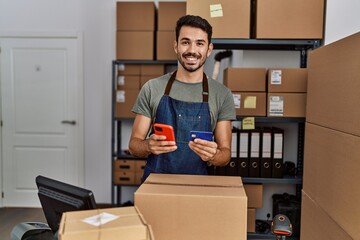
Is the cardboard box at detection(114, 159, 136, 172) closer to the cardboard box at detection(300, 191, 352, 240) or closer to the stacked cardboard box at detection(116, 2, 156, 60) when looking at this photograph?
the stacked cardboard box at detection(116, 2, 156, 60)

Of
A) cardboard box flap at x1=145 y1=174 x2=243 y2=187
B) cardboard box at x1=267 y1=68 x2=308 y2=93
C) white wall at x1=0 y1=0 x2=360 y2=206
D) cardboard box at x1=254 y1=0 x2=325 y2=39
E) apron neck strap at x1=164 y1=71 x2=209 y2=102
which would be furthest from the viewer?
white wall at x1=0 y1=0 x2=360 y2=206

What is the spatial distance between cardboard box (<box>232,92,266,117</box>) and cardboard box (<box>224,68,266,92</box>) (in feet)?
0.12

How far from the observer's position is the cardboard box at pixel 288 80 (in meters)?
2.40

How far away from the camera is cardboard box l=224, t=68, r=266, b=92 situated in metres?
2.44

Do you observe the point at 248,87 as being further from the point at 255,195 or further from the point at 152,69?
the point at 152,69

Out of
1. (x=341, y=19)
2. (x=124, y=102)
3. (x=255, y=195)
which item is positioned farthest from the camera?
(x=124, y=102)

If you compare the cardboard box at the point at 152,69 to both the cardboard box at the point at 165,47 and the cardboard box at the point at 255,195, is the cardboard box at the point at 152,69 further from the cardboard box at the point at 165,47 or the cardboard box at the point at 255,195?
the cardboard box at the point at 255,195

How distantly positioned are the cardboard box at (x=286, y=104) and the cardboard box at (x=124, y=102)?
1.66m

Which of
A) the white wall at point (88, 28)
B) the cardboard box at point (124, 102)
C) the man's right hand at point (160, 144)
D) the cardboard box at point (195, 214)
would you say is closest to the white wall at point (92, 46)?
the white wall at point (88, 28)

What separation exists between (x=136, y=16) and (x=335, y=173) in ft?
9.55

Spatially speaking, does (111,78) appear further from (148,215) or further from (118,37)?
(148,215)

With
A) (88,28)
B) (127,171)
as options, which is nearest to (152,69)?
(88,28)

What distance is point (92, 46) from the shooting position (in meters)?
4.08

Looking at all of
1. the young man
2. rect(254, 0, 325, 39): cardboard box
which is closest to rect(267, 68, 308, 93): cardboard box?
rect(254, 0, 325, 39): cardboard box
